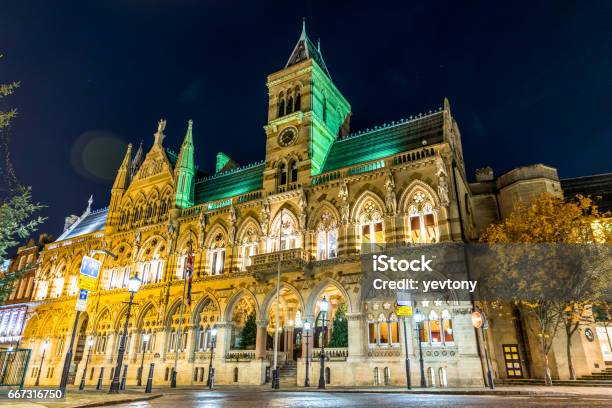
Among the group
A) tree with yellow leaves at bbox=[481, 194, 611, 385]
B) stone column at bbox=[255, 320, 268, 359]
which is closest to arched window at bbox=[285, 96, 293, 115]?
stone column at bbox=[255, 320, 268, 359]

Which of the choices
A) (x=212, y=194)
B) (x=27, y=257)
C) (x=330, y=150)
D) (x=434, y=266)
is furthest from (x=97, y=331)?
(x=434, y=266)

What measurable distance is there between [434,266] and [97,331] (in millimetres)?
31726

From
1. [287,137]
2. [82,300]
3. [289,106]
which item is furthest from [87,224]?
[82,300]

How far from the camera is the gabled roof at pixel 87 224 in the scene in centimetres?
4927

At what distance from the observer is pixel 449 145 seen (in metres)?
27.6

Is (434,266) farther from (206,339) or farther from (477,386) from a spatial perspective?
(206,339)

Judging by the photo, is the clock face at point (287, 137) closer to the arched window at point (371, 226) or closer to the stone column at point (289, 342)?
the arched window at point (371, 226)

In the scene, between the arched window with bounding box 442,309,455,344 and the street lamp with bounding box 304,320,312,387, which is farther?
the street lamp with bounding box 304,320,312,387

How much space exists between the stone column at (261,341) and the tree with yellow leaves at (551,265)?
51.0 feet

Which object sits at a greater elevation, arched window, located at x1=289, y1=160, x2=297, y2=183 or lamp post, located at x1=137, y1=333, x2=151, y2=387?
arched window, located at x1=289, y1=160, x2=297, y2=183

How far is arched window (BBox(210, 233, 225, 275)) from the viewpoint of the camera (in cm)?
3504

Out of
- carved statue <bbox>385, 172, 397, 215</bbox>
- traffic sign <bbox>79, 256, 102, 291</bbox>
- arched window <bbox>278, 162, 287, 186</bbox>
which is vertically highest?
arched window <bbox>278, 162, 287, 186</bbox>

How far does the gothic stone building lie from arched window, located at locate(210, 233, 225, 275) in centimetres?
12

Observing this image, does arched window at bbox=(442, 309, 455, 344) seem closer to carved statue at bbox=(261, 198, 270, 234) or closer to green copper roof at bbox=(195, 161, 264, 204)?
carved statue at bbox=(261, 198, 270, 234)
